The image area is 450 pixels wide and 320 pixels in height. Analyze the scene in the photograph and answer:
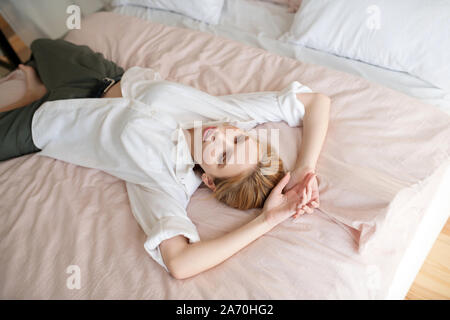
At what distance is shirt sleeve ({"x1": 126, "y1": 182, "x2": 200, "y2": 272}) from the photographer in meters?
0.85

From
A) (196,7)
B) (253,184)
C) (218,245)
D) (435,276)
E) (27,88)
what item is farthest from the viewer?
(196,7)

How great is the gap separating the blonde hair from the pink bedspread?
45 mm

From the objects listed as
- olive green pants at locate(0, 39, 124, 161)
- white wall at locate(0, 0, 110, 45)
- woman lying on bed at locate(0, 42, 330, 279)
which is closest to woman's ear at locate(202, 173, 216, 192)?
woman lying on bed at locate(0, 42, 330, 279)

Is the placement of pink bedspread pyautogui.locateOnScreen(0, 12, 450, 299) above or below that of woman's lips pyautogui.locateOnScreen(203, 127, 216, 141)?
below

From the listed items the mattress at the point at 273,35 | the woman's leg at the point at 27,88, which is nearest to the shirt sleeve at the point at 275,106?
the mattress at the point at 273,35

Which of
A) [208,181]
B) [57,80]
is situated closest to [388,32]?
[208,181]

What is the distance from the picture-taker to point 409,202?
90cm

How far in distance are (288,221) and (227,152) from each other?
0.92ft

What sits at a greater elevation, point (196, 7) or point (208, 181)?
point (196, 7)

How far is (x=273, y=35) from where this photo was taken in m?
1.60

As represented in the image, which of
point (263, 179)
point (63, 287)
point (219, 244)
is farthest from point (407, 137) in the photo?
point (63, 287)

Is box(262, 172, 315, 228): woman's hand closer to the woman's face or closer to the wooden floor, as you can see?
the woman's face

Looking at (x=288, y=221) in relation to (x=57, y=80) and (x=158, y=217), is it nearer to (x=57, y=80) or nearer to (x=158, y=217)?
(x=158, y=217)

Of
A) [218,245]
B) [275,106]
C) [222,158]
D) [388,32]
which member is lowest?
[218,245]
